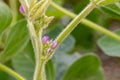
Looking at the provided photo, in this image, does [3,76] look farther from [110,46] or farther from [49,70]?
[110,46]

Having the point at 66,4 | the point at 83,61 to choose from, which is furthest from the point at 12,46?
the point at 66,4

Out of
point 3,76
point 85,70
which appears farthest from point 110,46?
point 3,76

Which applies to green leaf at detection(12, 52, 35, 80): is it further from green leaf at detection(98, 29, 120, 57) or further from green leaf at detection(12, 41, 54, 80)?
green leaf at detection(98, 29, 120, 57)

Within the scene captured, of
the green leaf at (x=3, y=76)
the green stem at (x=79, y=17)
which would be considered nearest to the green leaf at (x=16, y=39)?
the green leaf at (x=3, y=76)

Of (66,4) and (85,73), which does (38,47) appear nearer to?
(85,73)

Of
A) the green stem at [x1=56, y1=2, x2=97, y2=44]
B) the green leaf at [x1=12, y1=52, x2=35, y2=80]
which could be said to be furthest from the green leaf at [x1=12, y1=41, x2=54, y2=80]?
the green stem at [x1=56, y1=2, x2=97, y2=44]

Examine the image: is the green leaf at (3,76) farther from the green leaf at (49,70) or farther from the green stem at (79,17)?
the green stem at (79,17)
